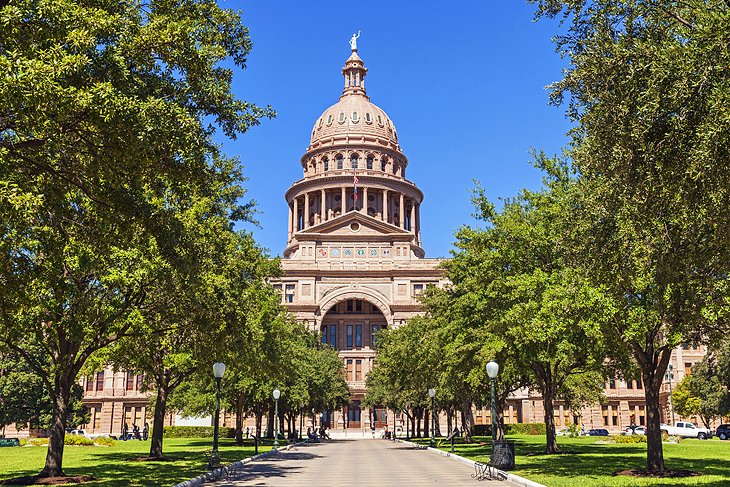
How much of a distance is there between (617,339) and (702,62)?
14833 mm

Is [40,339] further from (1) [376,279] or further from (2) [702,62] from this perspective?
(1) [376,279]

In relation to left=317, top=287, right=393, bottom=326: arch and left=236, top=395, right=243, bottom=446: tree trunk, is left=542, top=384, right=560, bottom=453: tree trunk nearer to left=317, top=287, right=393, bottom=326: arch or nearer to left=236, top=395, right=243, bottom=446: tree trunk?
left=236, top=395, right=243, bottom=446: tree trunk

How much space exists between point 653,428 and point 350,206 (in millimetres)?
101915

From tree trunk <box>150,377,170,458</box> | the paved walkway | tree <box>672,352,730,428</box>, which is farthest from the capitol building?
the paved walkway

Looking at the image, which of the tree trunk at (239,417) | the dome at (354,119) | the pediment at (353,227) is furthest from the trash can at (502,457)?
the dome at (354,119)

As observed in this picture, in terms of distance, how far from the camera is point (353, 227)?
10762cm

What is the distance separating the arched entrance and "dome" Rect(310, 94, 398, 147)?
35967 mm

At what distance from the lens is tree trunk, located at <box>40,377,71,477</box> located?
69.9 ft

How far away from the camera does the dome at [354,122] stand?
132m

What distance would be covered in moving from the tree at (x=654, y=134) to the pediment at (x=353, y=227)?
88.6 meters

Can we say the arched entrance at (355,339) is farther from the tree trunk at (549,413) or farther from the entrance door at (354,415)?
the tree trunk at (549,413)

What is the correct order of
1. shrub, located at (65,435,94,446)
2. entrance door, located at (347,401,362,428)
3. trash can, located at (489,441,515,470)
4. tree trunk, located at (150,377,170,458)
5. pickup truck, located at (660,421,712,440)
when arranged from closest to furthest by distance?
trash can, located at (489,441,515,470) < tree trunk, located at (150,377,170,458) < shrub, located at (65,435,94,446) < pickup truck, located at (660,421,712,440) < entrance door, located at (347,401,362,428)

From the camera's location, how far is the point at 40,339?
915 inches

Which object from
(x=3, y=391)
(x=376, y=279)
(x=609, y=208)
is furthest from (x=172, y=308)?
(x=376, y=279)
